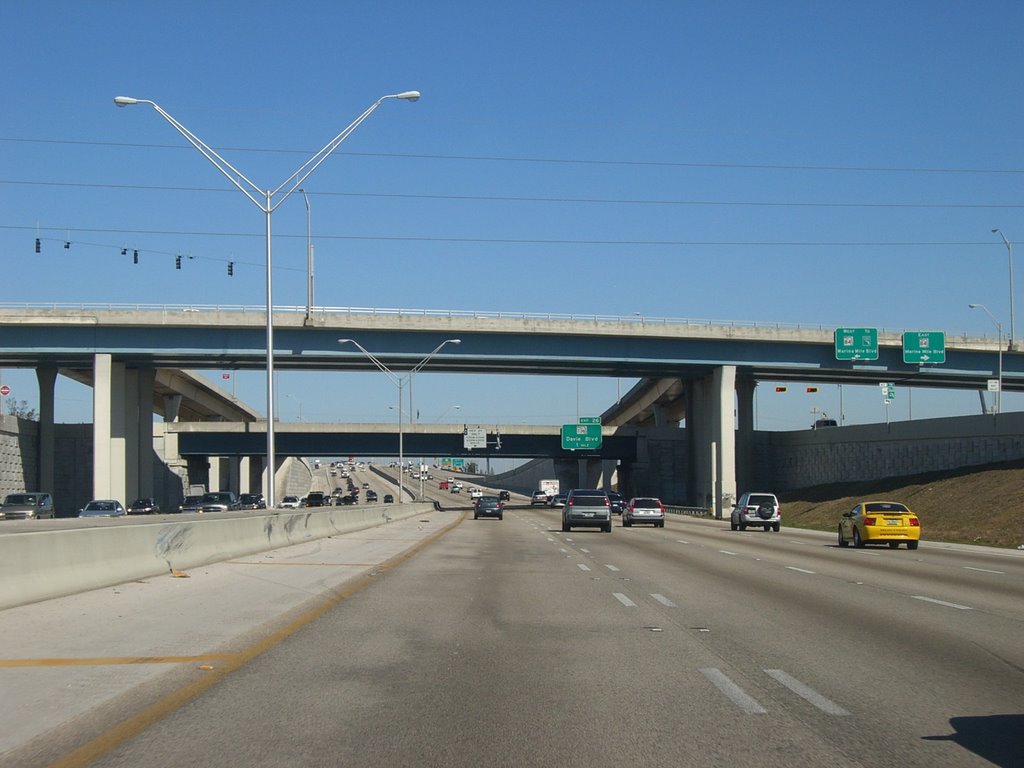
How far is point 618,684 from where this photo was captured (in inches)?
388

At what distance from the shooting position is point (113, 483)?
2667 inches

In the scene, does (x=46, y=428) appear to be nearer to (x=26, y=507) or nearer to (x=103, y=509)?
(x=26, y=507)

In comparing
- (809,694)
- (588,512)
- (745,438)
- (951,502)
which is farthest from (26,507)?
(745,438)

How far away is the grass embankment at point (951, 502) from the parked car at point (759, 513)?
207 inches

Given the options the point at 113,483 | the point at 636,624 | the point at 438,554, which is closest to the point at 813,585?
the point at 636,624

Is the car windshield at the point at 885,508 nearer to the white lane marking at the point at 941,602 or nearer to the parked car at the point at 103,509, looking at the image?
the white lane marking at the point at 941,602

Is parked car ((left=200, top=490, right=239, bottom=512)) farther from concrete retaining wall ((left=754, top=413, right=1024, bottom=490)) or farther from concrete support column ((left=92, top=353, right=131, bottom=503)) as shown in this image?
concrete retaining wall ((left=754, top=413, right=1024, bottom=490))

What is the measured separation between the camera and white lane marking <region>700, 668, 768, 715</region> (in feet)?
28.5

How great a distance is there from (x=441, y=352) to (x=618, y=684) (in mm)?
59674

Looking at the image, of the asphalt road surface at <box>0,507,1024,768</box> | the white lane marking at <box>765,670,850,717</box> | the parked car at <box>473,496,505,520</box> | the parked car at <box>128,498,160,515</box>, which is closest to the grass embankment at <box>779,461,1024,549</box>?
the parked car at <box>473,496,505,520</box>

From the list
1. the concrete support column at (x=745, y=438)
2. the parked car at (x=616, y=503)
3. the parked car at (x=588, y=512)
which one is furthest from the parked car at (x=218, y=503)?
the concrete support column at (x=745, y=438)

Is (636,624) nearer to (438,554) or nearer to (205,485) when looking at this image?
(438,554)

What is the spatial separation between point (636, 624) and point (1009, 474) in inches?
1892

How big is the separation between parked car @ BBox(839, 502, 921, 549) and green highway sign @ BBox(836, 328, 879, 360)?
1493 inches
